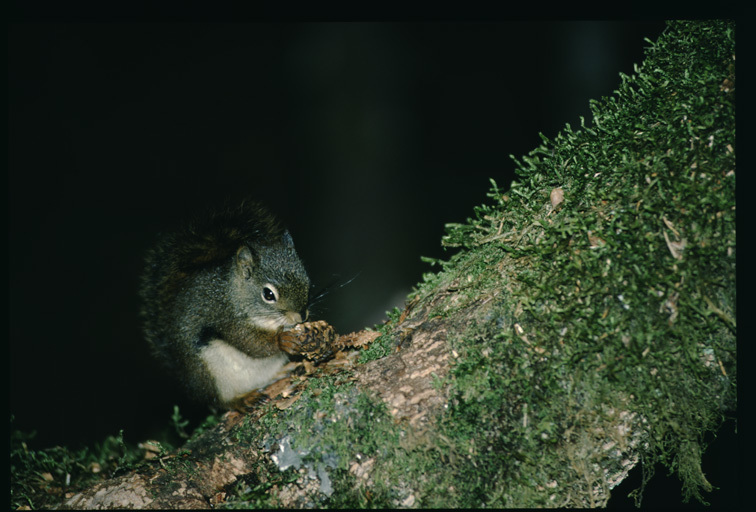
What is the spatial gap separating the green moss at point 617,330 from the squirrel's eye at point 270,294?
1.10 m

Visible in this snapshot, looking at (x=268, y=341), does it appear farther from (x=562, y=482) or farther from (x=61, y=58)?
(x=61, y=58)

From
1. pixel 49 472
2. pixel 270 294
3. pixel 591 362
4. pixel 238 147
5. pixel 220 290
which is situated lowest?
pixel 591 362

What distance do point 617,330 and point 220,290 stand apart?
1699 mm

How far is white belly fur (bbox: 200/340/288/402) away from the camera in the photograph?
1.99m

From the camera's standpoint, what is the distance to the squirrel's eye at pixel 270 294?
1.94m

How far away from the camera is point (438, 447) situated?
1011 mm

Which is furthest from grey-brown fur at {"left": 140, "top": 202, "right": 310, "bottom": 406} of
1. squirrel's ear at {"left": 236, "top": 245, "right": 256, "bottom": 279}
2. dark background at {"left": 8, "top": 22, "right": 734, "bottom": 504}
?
dark background at {"left": 8, "top": 22, "right": 734, "bottom": 504}

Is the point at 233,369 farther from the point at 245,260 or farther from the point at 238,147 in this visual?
the point at 238,147

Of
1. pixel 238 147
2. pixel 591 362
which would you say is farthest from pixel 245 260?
pixel 238 147

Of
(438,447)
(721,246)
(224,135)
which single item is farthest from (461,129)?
(438,447)

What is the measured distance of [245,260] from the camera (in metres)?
1.97

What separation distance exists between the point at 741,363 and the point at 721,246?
1.07 ft

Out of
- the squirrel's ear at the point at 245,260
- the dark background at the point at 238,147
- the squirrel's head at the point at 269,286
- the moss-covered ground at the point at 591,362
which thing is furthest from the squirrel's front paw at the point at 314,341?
the dark background at the point at 238,147

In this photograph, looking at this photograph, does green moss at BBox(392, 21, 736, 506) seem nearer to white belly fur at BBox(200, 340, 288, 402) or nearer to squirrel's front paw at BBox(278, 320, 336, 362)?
squirrel's front paw at BBox(278, 320, 336, 362)
